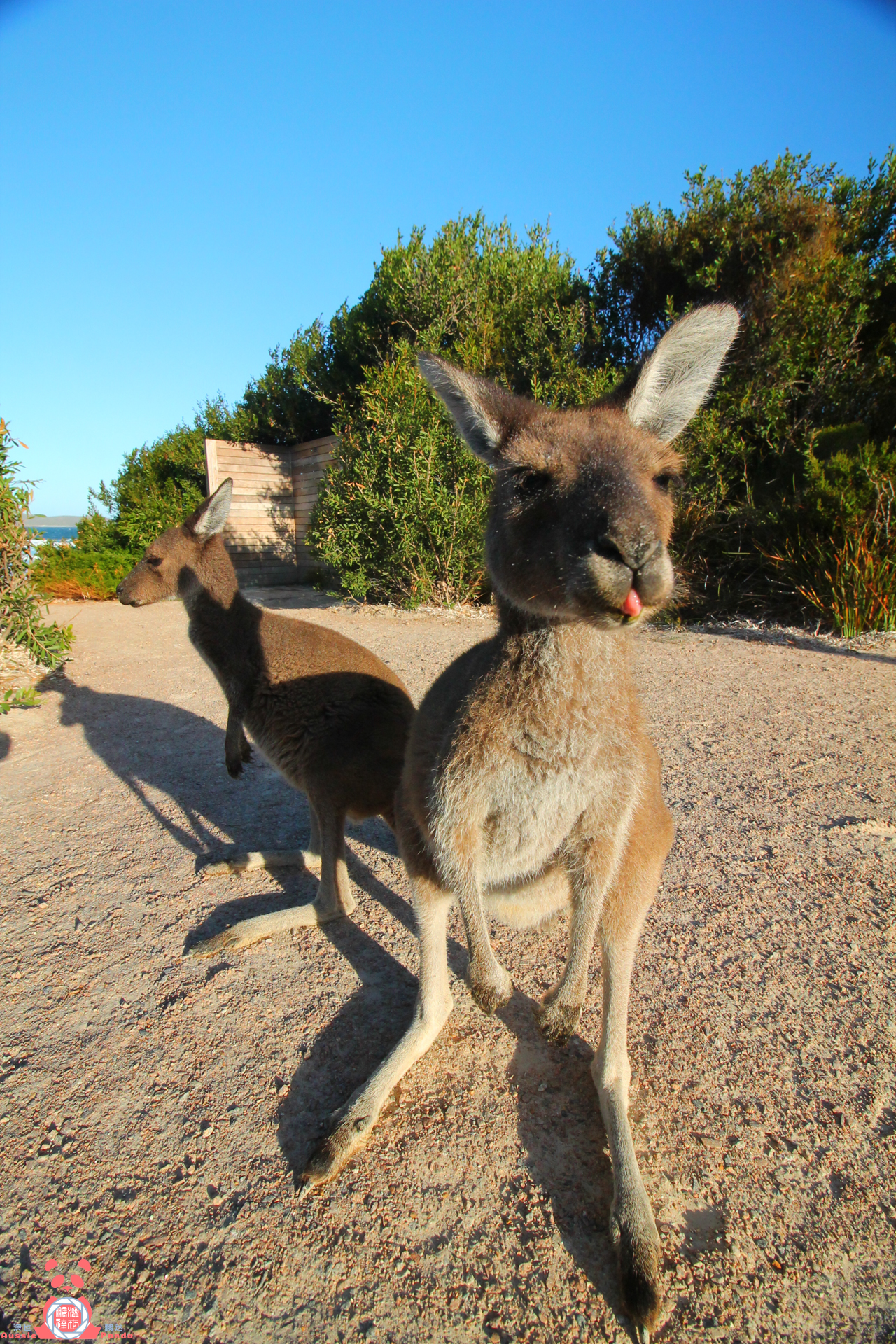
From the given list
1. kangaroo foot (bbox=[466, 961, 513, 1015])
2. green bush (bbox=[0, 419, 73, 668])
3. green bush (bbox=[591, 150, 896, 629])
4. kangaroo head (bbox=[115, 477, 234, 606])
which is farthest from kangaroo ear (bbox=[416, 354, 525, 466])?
green bush (bbox=[591, 150, 896, 629])

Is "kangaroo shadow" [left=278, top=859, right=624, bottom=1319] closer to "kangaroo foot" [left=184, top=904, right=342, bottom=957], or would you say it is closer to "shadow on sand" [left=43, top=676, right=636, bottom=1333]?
"shadow on sand" [left=43, top=676, right=636, bottom=1333]

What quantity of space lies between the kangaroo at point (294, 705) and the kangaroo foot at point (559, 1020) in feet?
3.40

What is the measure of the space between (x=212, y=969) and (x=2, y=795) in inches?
85.6

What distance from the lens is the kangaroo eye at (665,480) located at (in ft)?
5.42

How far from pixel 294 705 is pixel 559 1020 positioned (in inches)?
64.2

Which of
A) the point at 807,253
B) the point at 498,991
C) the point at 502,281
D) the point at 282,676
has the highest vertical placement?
the point at 502,281

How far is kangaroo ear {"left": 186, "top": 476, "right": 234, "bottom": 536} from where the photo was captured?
141 inches

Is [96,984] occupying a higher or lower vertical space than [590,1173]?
higher

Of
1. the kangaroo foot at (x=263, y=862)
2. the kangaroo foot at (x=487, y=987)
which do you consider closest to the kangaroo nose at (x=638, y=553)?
the kangaroo foot at (x=487, y=987)

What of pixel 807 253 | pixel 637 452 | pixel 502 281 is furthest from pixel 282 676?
pixel 502 281

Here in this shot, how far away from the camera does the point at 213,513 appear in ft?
11.8

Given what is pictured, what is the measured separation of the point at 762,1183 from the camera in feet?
5.21

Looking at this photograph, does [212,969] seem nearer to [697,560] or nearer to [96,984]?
[96,984]

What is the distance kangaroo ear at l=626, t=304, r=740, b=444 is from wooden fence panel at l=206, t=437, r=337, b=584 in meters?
10.6
